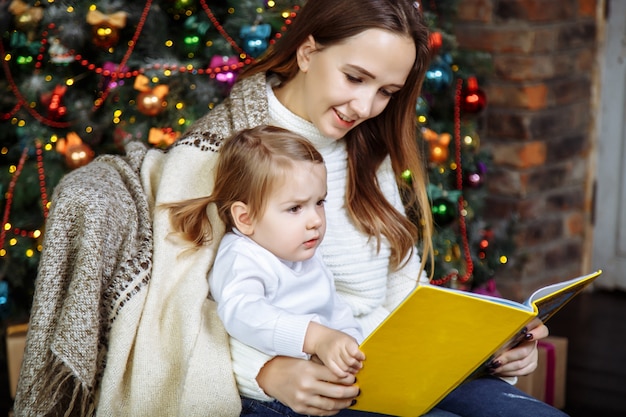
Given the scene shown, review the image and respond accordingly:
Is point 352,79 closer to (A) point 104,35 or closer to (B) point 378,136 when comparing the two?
(B) point 378,136

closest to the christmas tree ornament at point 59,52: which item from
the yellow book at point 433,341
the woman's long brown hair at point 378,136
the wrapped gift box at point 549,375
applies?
the woman's long brown hair at point 378,136

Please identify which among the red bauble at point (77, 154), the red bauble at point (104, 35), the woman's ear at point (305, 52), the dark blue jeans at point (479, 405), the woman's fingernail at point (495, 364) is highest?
the woman's ear at point (305, 52)

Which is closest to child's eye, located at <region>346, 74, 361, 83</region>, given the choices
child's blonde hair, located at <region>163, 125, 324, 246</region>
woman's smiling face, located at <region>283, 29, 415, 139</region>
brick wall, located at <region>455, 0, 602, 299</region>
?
woman's smiling face, located at <region>283, 29, 415, 139</region>

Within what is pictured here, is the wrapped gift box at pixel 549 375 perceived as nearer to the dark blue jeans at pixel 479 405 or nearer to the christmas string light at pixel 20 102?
the dark blue jeans at pixel 479 405

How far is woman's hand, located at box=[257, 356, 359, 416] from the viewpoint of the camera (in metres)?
1.33

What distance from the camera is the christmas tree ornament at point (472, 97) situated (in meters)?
2.73

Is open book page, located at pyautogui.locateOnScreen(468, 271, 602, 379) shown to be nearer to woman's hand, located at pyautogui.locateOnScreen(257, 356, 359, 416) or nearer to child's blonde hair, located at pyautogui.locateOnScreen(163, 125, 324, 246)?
woman's hand, located at pyautogui.locateOnScreen(257, 356, 359, 416)

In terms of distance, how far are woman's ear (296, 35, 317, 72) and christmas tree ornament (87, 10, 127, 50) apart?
2.93ft

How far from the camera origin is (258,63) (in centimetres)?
174

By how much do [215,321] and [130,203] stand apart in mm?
262

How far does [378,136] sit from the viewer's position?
5.82ft

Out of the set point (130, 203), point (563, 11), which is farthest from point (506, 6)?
point (130, 203)

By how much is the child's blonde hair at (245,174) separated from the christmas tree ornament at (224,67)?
36.2 inches

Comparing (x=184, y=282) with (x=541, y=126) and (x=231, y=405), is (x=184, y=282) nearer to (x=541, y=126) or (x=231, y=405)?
(x=231, y=405)
